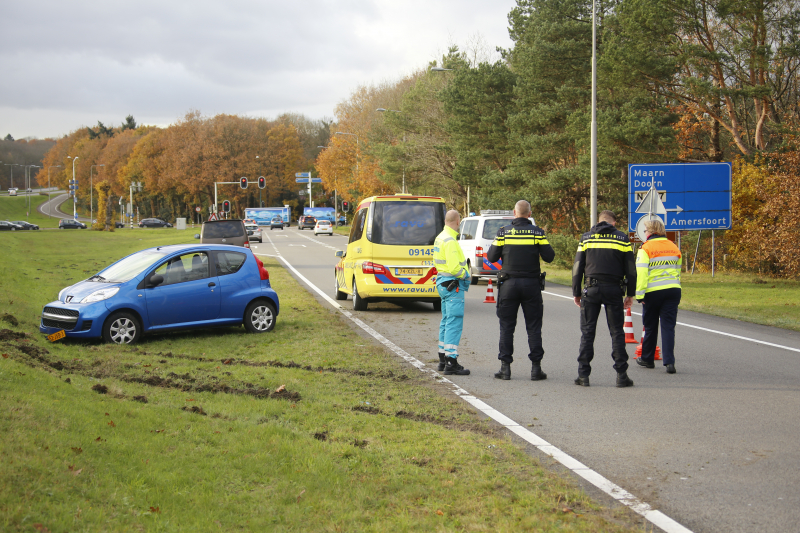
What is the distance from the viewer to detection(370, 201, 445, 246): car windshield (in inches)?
568

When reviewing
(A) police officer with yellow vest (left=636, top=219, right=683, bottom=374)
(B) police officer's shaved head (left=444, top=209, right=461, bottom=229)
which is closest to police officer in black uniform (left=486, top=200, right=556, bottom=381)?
(B) police officer's shaved head (left=444, top=209, right=461, bottom=229)

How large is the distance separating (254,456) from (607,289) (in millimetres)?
4560

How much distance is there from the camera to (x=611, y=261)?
8102 mm

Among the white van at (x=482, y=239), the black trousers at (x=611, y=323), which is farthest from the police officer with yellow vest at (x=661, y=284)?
the white van at (x=482, y=239)

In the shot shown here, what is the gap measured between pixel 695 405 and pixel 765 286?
54.1 feet

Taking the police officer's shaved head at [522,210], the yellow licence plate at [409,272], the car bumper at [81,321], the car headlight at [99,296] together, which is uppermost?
the police officer's shaved head at [522,210]

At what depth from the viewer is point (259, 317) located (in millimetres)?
11625

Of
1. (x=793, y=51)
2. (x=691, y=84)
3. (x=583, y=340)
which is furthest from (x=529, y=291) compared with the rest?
(x=793, y=51)

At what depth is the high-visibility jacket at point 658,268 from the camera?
8.96 meters

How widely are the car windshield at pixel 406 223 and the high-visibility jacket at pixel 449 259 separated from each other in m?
5.64

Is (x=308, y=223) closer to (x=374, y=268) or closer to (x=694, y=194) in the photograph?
(x=694, y=194)

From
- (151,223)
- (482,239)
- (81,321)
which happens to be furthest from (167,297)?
(151,223)

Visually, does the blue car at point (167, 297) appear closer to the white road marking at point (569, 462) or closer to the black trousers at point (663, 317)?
the white road marking at point (569, 462)

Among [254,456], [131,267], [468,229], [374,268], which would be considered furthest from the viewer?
[468,229]
